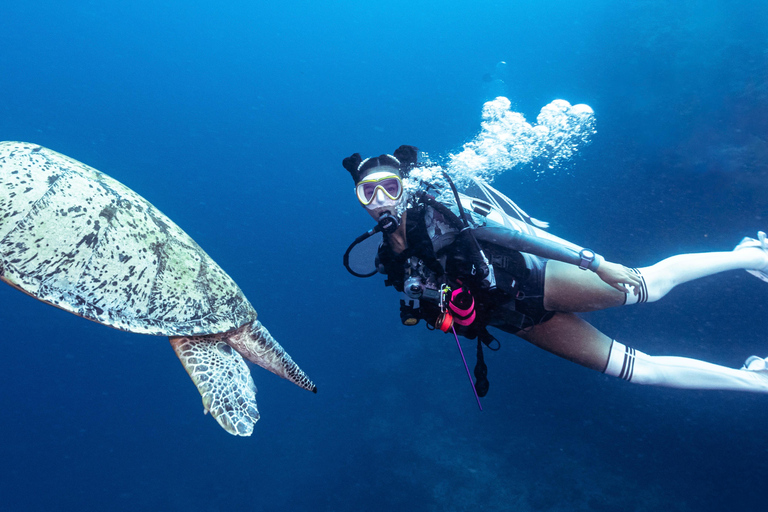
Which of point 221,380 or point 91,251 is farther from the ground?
point 91,251

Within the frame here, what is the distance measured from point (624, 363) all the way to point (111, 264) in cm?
386

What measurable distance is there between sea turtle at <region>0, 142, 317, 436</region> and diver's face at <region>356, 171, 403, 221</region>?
4.49 ft

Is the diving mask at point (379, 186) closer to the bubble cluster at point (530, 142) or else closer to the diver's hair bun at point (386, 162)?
the diver's hair bun at point (386, 162)

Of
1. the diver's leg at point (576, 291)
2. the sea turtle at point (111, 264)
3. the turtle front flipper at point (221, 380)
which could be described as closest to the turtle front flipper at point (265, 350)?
the turtle front flipper at point (221, 380)

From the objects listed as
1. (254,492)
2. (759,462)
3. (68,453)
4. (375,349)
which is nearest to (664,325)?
(759,462)

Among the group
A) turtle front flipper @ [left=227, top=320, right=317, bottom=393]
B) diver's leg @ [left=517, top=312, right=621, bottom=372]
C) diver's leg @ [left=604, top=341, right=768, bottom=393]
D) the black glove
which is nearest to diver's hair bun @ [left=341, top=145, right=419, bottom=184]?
the black glove

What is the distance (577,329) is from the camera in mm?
2863

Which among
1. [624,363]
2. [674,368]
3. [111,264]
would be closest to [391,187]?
[111,264]

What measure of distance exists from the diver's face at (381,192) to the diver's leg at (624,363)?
154 cm

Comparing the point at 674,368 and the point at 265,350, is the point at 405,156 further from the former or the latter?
the point at 674,368

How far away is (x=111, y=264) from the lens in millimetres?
2332

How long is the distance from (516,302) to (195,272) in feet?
7.99

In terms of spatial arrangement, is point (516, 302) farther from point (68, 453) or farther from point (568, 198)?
point (68, 453)

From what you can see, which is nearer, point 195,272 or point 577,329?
point 195,272
